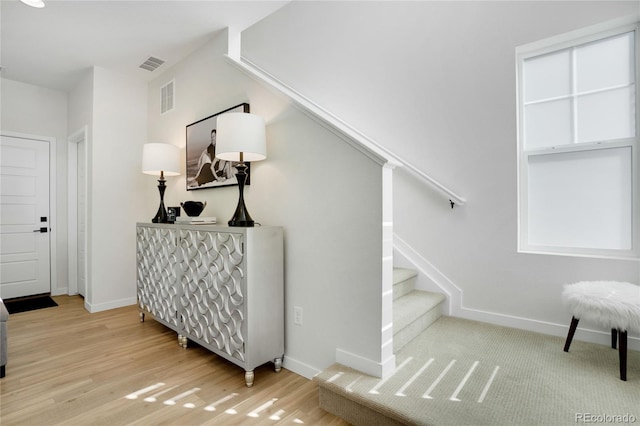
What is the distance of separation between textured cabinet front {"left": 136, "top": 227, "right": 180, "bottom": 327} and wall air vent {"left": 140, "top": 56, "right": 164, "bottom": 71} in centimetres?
181

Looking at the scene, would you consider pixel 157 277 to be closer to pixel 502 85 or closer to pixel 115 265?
pixel 115 265

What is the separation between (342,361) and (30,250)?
442 centimetres

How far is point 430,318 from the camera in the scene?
2.41m

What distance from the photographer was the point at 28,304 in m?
3.73

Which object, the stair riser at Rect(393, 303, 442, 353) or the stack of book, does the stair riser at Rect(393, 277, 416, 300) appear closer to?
the stair riser at Rect(393, 303, 442, 353)

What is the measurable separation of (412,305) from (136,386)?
6.23 feet

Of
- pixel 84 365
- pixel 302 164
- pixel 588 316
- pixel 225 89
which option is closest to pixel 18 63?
pixel 225 89

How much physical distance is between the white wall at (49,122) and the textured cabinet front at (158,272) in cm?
195

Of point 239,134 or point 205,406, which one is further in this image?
point 239,134

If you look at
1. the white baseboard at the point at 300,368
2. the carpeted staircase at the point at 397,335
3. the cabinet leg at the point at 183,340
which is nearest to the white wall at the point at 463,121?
the carpeted staircase at the point at 397,335

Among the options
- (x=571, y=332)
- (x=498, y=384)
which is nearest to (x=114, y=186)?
Answer: (x=498, y=384)

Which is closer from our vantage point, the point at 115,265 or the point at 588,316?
the point at 588,316

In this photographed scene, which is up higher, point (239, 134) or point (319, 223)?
point (239, 134)

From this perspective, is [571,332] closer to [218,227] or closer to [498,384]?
[498,384]
